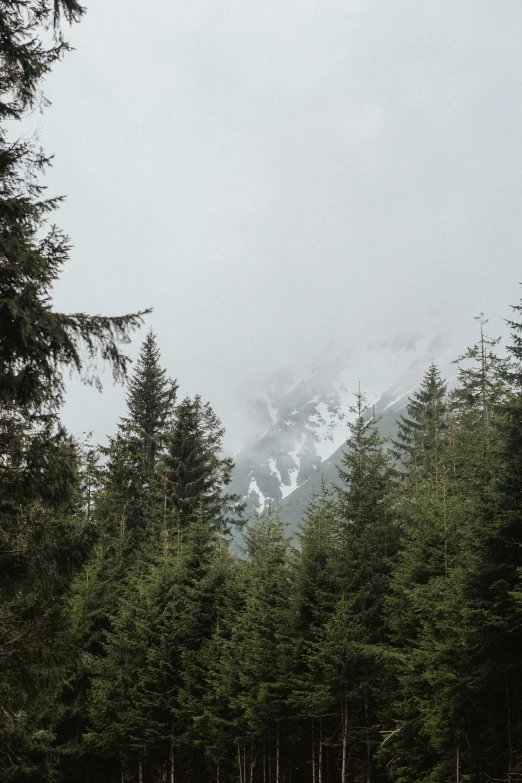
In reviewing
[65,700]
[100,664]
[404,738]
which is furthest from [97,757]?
[404,738]

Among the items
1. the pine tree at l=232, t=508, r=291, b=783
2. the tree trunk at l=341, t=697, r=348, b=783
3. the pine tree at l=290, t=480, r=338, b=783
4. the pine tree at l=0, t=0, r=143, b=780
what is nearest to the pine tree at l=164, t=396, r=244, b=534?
the pine tree at l=232, t=508, r=291, b=783

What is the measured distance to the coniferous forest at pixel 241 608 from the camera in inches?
319

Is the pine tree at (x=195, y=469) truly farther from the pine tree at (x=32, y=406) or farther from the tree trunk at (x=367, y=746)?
the pine tree at (x=32, y=406)

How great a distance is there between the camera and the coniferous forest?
8109mm

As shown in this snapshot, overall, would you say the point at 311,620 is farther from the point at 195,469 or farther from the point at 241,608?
the point at 195,469

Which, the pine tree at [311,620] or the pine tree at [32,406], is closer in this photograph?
the pine tree at [32,406]

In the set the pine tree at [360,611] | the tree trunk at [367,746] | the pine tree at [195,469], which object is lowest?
the tree trunk at [367,746]

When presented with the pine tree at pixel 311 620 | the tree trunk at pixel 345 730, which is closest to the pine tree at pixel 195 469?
the pine tree at pixel 311 620

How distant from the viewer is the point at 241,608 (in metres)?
24.0

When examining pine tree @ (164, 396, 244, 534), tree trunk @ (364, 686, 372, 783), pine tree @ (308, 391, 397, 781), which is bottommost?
tree trunk @ (364, 686, 372, 783)

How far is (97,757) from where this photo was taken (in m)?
27.5

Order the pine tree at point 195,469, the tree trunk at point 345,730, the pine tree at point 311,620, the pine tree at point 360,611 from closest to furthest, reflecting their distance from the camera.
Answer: the pine tree at point 360,611
the tree trunk at point 345,730
the pine tree at point 311,620
the pine tree at point 195,469

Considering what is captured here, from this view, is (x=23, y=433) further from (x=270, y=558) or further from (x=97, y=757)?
(x=97, y=757)

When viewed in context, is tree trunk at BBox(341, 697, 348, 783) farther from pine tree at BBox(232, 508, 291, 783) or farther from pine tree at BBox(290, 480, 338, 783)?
pine tree at BBox(232, 508, 291, 783)
